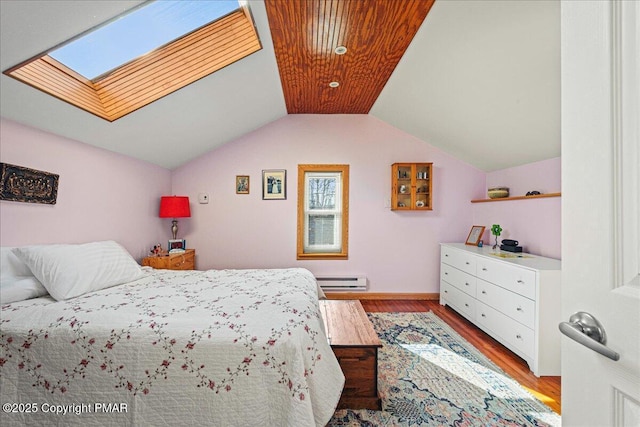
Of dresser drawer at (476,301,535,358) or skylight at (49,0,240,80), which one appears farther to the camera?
dresser drawer at (476,301,535,358)

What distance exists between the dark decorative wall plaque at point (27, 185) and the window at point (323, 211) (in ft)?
8.24

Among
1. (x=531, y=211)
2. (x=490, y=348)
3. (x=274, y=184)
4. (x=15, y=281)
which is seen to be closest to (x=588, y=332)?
(x=490, y=348)

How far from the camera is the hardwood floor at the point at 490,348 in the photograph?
186cm

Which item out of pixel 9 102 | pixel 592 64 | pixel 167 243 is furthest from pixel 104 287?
pixel 592 64

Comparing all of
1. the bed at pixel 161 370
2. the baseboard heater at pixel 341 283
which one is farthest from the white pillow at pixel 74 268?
the baseboard heater at pixel 341 283

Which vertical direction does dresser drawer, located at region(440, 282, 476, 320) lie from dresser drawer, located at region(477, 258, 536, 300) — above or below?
below

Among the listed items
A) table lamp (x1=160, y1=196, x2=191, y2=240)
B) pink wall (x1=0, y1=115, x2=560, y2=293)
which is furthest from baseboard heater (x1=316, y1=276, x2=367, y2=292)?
table lamp (x1=160, y1=196, x2=191, y2=240)

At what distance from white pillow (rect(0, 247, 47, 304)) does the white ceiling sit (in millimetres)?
995

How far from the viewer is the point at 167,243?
374cm

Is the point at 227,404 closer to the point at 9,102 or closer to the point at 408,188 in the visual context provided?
the point at 9,102

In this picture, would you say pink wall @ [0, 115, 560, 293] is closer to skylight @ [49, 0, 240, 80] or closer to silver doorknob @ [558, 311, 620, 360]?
skylight @ [49, 0, 240, 80]

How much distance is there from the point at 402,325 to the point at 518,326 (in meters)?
1.05

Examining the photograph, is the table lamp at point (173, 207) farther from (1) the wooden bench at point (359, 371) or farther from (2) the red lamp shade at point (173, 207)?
(1) the wooden bench at point (359, 371)

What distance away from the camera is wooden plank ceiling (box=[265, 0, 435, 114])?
1858 mm
